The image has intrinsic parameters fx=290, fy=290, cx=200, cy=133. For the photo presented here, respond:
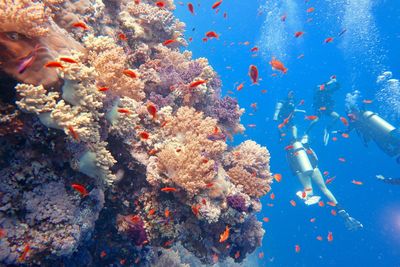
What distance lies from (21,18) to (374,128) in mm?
16883

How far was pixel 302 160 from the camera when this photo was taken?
15.0 metres

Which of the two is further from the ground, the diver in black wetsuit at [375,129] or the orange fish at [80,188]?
the diver in black wetsuit at [375,129]

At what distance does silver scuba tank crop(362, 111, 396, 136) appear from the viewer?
1545cm

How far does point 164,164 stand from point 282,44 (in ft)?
388

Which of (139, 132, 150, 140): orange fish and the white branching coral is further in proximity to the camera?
(139, 132, 150, 140): orange fish

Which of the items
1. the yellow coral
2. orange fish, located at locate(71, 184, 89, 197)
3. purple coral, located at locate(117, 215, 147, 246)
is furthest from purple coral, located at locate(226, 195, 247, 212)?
orange fish, located at locate(71, 184, 89, 197)

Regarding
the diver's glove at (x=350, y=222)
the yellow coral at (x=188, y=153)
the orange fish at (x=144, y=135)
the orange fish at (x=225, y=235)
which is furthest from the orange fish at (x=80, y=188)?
the diver's glove at (x=350, y=222)

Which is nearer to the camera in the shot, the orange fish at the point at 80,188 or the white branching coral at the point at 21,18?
the white branching coral at the point at 21,18

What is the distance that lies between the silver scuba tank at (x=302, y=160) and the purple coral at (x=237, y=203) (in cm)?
987

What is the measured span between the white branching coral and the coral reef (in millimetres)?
12

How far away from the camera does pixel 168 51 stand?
306 inches

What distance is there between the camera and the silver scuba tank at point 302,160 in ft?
48.6

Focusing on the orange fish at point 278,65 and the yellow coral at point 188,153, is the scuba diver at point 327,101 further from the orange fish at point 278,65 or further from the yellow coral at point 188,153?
the yellow coral at point 188,153

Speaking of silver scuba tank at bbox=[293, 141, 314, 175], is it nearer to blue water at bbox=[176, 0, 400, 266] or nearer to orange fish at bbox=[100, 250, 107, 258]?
blue water at bbox=[176, 0, 400, 266]
